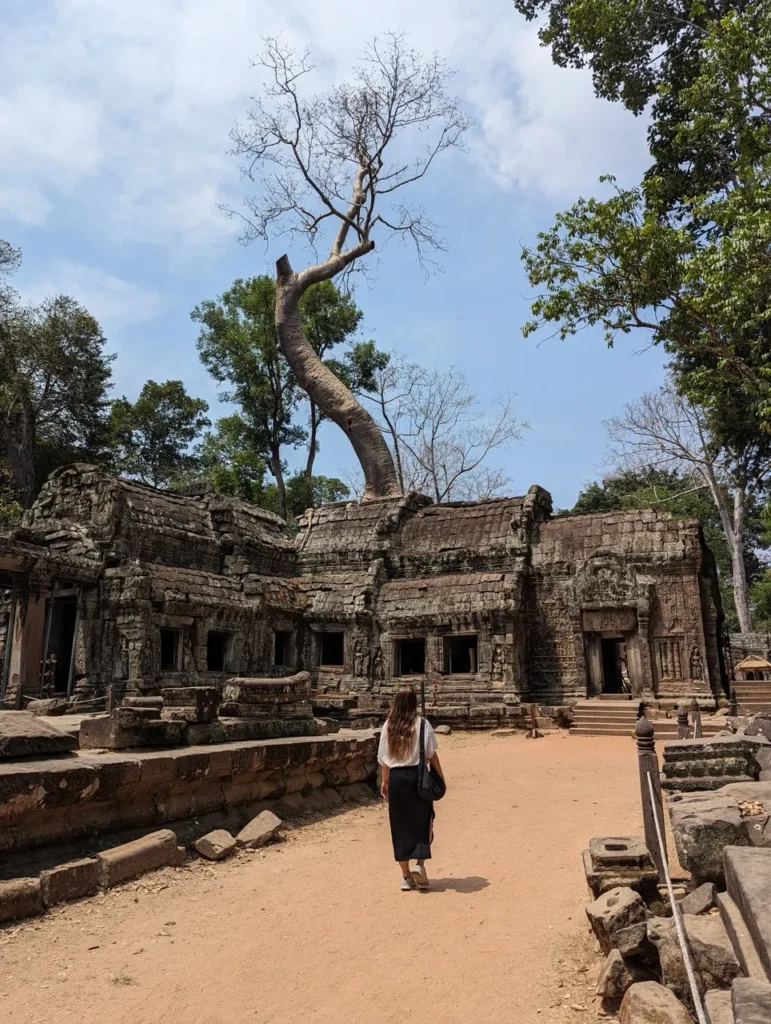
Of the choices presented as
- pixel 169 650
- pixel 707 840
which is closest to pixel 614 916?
pixel 707 840

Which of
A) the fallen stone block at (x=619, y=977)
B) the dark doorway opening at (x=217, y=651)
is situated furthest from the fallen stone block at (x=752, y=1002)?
the dark doorway opening at (x=217, y=651)

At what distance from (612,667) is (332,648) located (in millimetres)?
7868

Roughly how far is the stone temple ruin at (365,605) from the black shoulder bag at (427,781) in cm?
862

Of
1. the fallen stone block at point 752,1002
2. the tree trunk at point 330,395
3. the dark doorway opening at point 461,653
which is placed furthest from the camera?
the tree trunk at point 330,395

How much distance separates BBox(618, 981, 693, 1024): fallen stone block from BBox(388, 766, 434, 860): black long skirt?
6.87 ft

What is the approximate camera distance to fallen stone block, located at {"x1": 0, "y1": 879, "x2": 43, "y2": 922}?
14.2 feet

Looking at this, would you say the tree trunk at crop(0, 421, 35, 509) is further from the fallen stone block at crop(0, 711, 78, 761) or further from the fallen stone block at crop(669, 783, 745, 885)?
the fallen stone block at crop(669, 783, 745, 885)

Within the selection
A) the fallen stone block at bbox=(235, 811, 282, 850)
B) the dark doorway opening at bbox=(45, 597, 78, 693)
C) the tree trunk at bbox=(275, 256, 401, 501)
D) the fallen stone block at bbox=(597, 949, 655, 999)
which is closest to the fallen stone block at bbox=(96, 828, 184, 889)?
the fallen stone block at bbox=(235, 811, 282, 850)

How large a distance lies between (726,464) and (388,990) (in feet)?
72.1

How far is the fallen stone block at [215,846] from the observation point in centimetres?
588

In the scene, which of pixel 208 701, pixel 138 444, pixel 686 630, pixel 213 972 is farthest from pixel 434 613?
pixel 138 444

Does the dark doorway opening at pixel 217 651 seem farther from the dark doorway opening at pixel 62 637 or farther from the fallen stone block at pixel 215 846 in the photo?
the fallen stone block at pixel 215 846

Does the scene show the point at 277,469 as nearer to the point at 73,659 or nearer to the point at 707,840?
the point at 73,659

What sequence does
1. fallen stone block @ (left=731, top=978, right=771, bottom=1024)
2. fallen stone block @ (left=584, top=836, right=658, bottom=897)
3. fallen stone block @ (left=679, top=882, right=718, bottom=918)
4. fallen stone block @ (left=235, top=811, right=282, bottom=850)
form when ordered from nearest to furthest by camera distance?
fallen stone block @ (left=731, top=978, right=771, bottom=1024) → fallen stone block @ (left=679, top=882, right=718, bottom=918) → fallen stone block @ (left=584, top=836, right=658, bottom=897) → fallen stone block @ (left=235, top=811, right=282, bottom=850)
